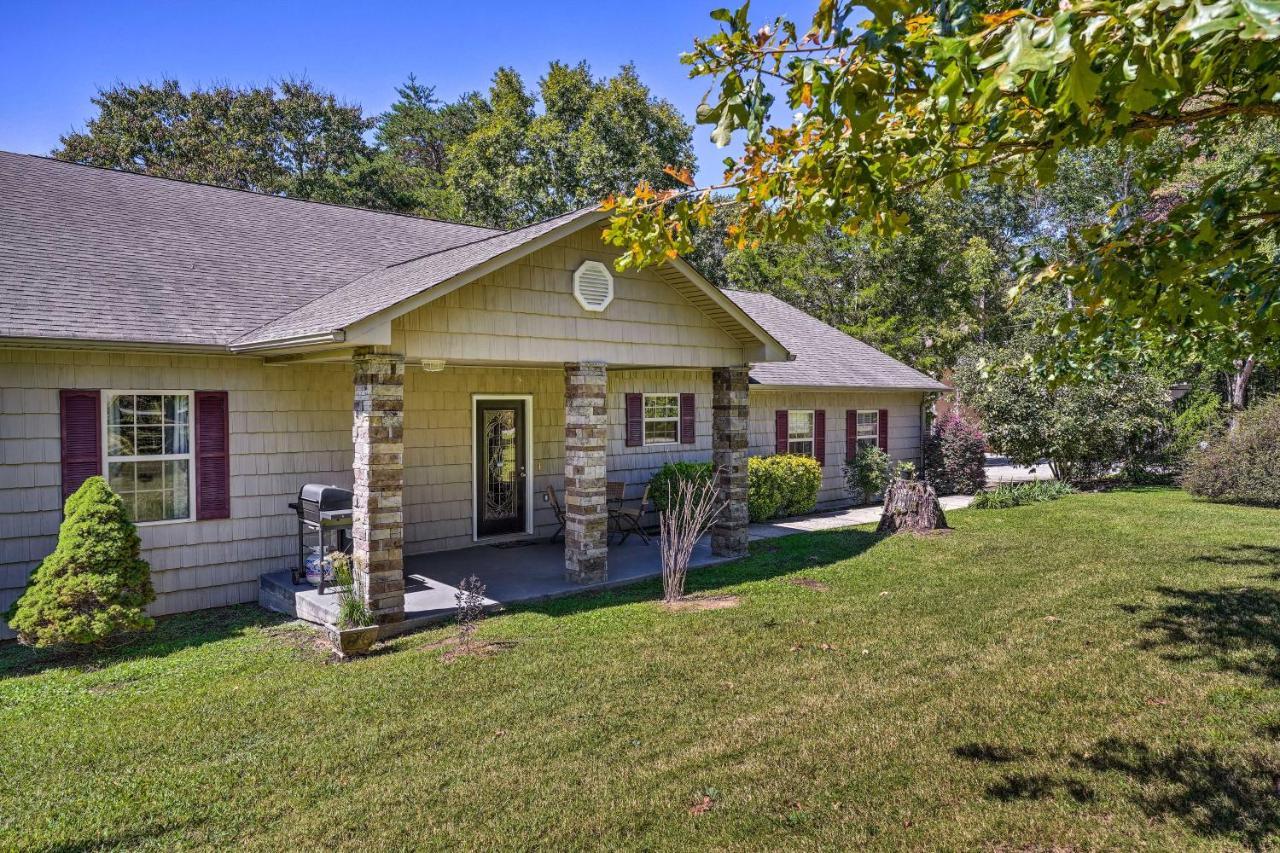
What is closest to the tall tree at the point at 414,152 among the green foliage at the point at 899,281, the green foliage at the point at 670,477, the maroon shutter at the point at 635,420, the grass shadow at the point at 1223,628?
the green foliage at the point at 899,281

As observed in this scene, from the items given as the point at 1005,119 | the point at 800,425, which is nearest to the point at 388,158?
the point at 800,425

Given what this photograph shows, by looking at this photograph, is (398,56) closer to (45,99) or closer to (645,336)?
(45,99)

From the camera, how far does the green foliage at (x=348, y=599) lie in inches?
262

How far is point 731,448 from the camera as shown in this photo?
10.4 metres

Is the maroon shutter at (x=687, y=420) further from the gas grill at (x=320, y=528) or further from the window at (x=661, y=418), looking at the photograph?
the gas grill at (x=320, y=528)

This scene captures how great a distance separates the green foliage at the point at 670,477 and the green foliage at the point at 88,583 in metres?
7.52

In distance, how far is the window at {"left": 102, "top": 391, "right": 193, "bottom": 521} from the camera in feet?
25.4

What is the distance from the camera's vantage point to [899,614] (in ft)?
25.4

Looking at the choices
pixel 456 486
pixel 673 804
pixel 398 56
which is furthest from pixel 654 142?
pixel 673 804

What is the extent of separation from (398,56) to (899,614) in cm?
1748

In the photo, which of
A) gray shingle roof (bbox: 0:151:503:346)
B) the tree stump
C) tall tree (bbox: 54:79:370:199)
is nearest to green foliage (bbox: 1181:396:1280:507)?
the tree stump

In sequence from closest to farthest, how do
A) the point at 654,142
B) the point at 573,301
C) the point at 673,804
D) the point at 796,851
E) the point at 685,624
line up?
the point at 796,851, the point at 673,804, the point at 685,624, the point at 573,301, the point at 654,142

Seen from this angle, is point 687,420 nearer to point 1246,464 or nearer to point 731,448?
point 731,448

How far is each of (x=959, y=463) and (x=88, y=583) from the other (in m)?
16.8
